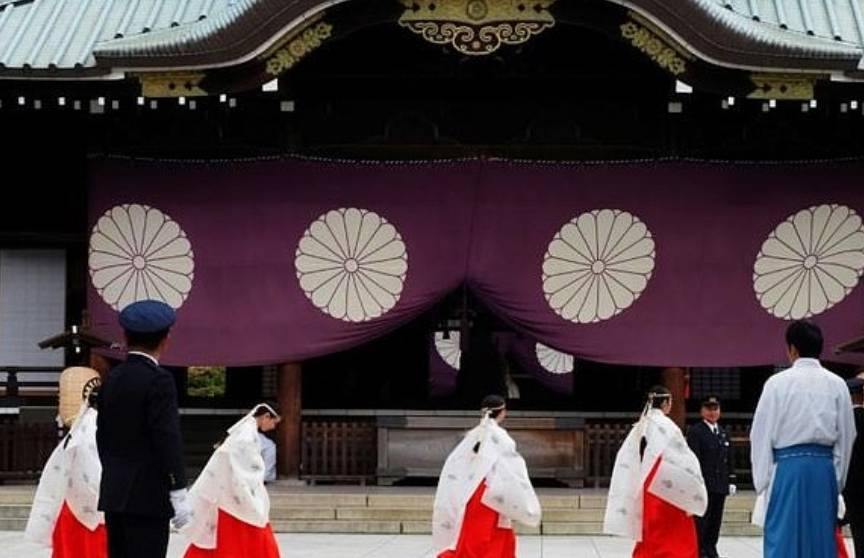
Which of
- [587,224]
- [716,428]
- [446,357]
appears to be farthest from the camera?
[446,357]

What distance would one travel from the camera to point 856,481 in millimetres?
8898

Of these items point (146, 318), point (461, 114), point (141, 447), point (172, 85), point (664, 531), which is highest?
point (172, 85)

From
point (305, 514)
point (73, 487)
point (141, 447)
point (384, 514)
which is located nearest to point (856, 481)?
point (141, 447)

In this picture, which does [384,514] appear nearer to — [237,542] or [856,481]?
[237,542]

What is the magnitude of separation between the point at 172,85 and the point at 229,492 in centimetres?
571

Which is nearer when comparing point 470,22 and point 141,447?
point 141,447

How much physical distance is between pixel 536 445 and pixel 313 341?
8.44 ft

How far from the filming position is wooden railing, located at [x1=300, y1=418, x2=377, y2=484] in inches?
637

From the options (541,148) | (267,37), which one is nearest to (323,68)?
(267,37)

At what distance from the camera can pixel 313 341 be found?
52.3 ft

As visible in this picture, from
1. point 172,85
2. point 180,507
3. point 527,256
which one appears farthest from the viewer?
point 527,256

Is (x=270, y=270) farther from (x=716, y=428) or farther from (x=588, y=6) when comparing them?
(x=716, y=428)

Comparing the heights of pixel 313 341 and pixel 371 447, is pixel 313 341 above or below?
above

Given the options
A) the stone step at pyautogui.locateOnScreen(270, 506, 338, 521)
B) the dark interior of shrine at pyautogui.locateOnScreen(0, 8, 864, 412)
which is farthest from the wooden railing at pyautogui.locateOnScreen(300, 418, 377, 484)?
the dark interior of shrine at pyautogui.locateOnScreen(0, 8, 864, 412)
